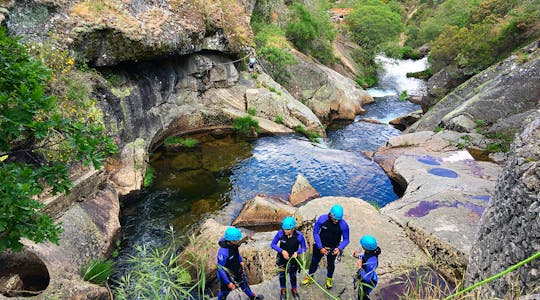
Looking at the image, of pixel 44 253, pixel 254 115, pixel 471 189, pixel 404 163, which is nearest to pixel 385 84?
pixel 254 115

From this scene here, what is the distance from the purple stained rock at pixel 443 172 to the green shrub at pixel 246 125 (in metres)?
9.23

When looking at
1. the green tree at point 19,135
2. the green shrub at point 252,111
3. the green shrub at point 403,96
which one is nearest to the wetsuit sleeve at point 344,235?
the green tree at point 19,135

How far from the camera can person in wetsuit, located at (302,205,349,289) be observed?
6.31 meters

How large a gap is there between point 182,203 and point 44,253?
5080 mm

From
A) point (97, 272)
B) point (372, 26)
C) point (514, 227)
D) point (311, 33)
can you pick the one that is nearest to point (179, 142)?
point (97, 272)

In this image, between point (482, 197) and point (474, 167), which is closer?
point (482, 197)

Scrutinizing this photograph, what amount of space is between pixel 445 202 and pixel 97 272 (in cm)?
956

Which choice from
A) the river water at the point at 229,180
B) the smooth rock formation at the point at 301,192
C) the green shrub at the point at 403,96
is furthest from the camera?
the green shrub at the point at 403,96

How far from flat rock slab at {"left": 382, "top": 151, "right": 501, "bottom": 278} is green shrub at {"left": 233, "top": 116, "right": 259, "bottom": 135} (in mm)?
7844

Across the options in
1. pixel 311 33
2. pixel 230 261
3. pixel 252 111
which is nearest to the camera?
pixel 230 261

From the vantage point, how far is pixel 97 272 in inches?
313

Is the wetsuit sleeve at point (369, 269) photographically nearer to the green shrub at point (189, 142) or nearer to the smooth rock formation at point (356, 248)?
the smooth rock formation at point (356, 248)

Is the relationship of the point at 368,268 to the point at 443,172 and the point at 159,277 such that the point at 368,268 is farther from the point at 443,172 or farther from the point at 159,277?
the point at 443,172

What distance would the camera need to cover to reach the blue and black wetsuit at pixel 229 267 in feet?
19.6
